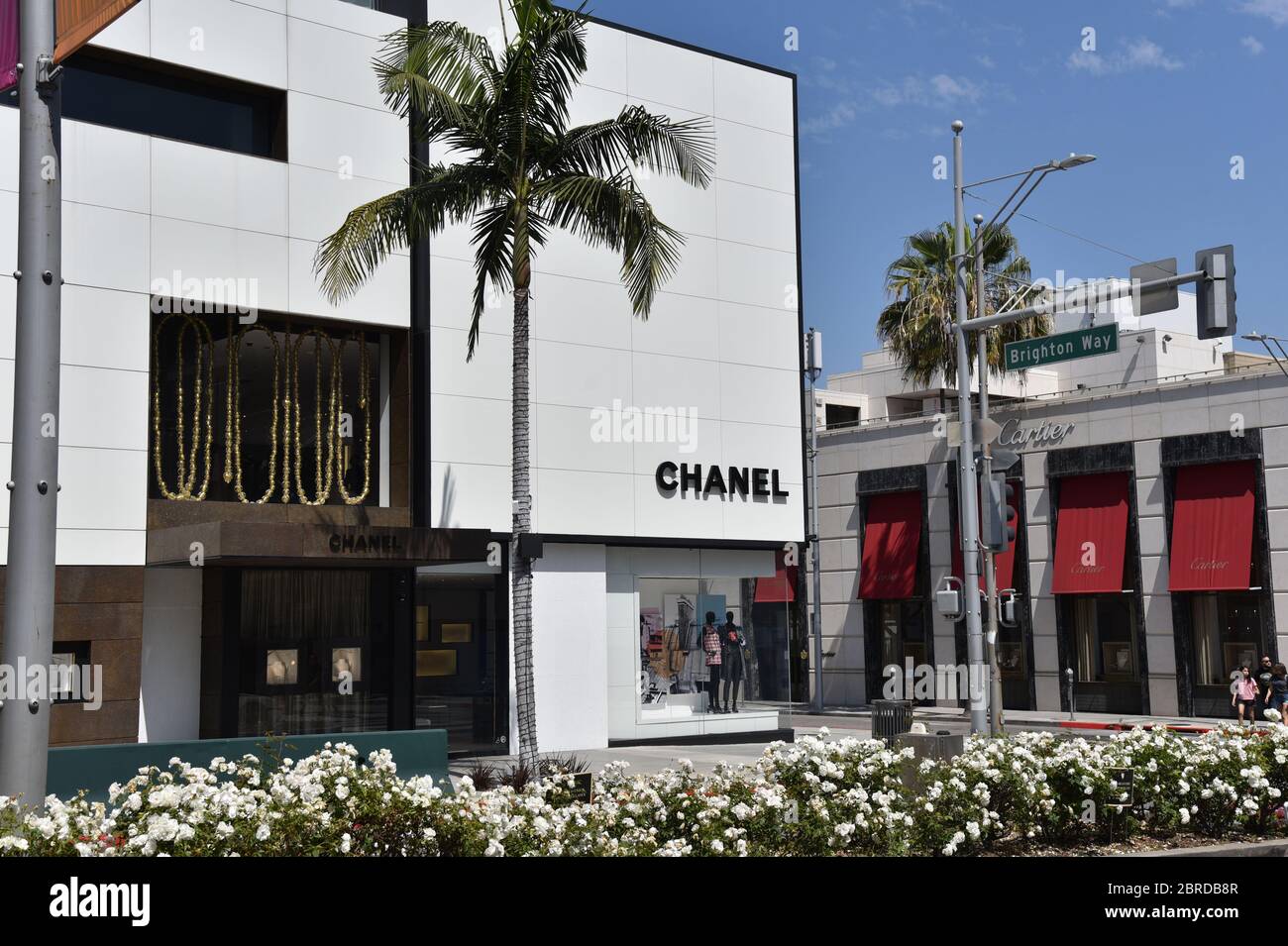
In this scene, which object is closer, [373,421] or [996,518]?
[373,421]

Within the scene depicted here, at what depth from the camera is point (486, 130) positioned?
61.3 feet

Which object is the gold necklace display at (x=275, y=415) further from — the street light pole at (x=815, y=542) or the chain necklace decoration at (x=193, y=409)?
the street light pole at (x=815, y=542)

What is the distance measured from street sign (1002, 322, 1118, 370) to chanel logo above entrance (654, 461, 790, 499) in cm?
590

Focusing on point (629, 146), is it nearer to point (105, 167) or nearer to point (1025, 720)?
point (105, 167)

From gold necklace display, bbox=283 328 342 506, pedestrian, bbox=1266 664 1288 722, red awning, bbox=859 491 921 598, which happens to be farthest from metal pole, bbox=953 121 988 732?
red awning, bbox=859 491 921 598

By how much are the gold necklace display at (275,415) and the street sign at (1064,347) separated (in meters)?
11.7

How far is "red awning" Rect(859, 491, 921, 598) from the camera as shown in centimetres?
4106

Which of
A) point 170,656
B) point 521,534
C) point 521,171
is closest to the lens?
point 521,534

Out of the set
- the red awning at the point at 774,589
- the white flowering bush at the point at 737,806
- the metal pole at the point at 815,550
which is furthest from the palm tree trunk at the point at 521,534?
the metal pole at the point at 815,550

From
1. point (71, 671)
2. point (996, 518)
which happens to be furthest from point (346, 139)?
point (996, 518)

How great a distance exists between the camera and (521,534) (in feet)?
59.8

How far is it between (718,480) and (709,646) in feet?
11.2

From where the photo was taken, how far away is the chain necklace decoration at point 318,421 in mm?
22203

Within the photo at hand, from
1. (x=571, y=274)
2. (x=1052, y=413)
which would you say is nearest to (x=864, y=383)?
(x=1052, y=413)
